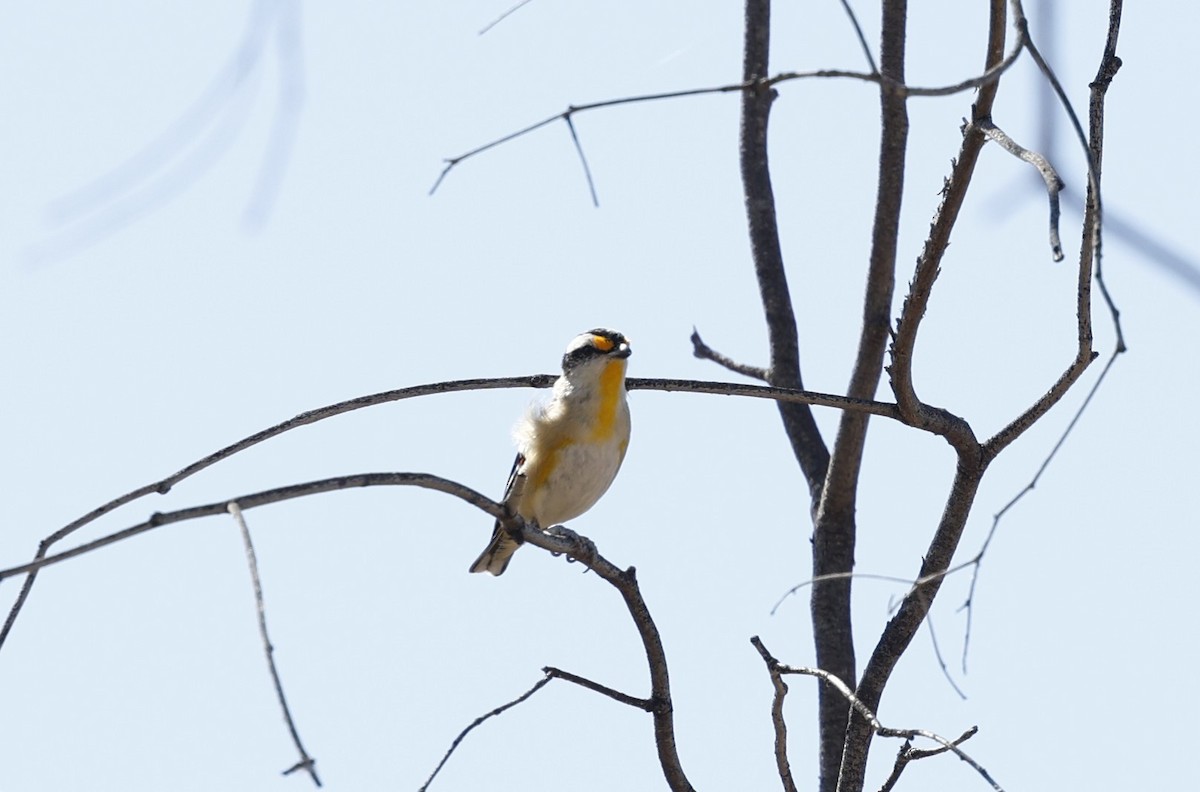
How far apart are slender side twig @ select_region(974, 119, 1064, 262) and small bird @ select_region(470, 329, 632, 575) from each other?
8.87ft

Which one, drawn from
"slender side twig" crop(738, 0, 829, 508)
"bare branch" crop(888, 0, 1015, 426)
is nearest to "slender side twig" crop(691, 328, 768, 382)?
"slender side twig" crop(738, 0, 829, 508)

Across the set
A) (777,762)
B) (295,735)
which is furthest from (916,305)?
(295,735)

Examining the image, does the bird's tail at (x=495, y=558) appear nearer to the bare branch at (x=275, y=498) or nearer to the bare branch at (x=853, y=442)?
the bare branch at (x=853, y=442)

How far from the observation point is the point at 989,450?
4.69 m

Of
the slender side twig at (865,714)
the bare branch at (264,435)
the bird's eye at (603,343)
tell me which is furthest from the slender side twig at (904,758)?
the bird's eye at (603,343)

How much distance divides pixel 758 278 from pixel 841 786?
2482mm

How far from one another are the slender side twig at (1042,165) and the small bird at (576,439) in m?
2.70

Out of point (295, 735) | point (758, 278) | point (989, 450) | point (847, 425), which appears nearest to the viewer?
point (295, 735)

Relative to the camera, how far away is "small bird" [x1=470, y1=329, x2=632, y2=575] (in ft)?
21.5

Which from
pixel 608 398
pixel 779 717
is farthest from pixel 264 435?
pixel 608 398

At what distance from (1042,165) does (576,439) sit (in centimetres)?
327

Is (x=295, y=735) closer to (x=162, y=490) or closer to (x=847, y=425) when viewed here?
(x=162, y=490)

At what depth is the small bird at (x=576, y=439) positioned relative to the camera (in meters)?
6.55

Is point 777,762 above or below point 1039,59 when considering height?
below
